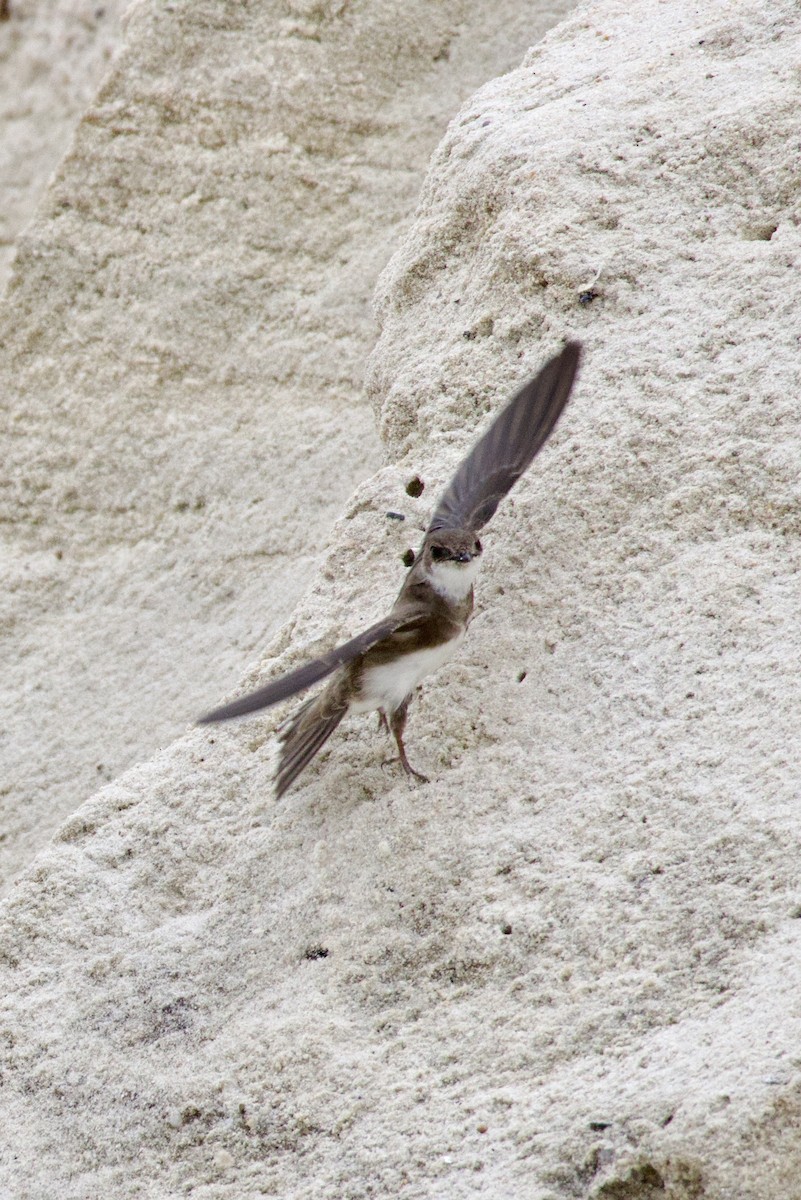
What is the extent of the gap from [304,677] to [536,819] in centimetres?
46

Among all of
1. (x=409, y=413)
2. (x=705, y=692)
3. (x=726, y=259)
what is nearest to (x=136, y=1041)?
(x=705, y=692)

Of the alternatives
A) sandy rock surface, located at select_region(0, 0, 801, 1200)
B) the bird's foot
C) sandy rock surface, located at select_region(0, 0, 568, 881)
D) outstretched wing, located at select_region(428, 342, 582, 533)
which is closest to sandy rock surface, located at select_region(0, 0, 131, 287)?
sandy rock surface, located at select_region(0, 0, 568, 881)

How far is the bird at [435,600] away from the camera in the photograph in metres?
2.71

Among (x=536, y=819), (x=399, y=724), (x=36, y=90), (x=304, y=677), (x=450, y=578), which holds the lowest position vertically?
(x=536, y=819)

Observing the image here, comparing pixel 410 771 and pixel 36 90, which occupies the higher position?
pixel 36 90

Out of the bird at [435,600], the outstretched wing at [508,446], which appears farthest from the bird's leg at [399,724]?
the outstretched wing at [508,446]

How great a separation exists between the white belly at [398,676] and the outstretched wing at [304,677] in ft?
0.17

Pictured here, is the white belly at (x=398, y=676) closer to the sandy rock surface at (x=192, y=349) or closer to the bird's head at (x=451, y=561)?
the bird's head at (x=451, y=561)

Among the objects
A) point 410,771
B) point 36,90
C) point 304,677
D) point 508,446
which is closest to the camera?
Result: point 304,677

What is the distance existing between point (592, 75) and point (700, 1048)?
7.92 feet

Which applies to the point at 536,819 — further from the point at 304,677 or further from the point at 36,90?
the point at 36,90

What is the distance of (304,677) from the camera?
8.14ft

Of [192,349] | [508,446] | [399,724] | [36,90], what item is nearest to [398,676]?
[399,724]

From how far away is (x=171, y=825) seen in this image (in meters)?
2.85
